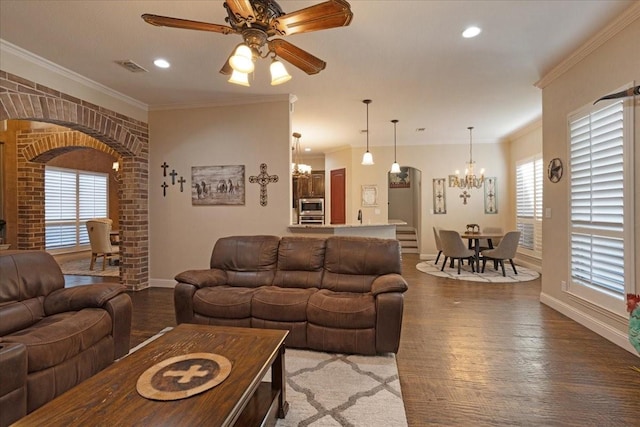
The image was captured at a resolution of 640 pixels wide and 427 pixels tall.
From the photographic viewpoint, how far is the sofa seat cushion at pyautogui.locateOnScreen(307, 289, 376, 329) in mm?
2594

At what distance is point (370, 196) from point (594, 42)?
518cm

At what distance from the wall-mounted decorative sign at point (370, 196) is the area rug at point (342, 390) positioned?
5451 mm

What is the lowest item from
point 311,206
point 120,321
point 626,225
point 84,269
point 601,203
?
point 84,269

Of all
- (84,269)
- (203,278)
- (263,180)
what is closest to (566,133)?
(263,180)

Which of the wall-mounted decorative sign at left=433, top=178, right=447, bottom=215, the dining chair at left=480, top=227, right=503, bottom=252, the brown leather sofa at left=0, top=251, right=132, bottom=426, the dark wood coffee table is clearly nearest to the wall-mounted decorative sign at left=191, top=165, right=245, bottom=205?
the brown leather sofa at left=0, top=251, right=132, bottom=426

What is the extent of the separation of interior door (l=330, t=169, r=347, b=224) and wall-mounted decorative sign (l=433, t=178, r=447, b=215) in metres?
2.25

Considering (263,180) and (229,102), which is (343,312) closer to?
(263,180)

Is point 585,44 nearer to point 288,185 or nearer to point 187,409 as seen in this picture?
point 288,185

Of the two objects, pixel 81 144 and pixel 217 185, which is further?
pixel 81 144

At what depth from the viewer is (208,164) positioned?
15.8ft

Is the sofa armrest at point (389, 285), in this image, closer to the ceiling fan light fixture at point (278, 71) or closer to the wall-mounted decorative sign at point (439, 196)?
the ceiling fan light fixture at point (278, 71)

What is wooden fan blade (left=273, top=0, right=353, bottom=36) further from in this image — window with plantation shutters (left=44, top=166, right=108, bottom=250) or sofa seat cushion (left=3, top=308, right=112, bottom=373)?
window with plantation shutters (left=44, top=166, right=108, bottom=250)

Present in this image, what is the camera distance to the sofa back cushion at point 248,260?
3363 millimetres

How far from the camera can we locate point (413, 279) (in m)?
5.55
